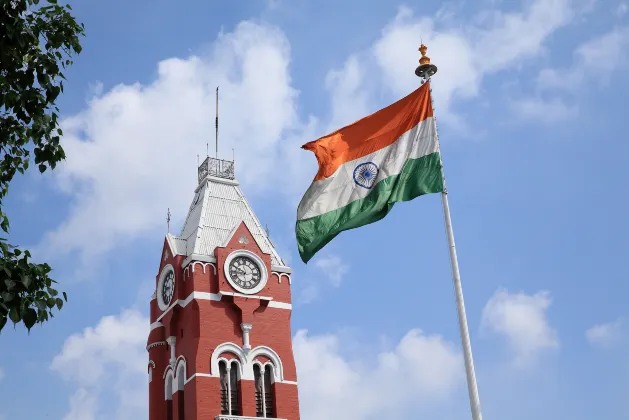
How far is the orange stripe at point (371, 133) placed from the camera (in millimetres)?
19922

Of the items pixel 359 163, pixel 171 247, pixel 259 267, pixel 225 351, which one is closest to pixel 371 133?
pixel 359 163

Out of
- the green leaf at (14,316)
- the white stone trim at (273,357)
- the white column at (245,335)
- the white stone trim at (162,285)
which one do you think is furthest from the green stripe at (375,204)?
the white stone trim at (162,285)

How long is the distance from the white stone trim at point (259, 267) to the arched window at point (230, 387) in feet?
12.1

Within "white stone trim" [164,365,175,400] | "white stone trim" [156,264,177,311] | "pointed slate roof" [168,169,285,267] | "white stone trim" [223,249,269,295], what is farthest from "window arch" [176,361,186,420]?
"pointed slate roof" [168,169,285,267]

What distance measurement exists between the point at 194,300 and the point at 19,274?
28406 millimetres

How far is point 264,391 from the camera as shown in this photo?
133 feet

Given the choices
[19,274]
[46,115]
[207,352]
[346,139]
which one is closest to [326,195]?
[346,139]

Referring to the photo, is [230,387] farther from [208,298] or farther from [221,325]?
[208,298]

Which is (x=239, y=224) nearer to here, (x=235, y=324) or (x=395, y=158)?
(x=235, y=324)

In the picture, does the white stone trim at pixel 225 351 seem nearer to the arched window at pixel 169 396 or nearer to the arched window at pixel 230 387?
the arched window at pixel 230 387

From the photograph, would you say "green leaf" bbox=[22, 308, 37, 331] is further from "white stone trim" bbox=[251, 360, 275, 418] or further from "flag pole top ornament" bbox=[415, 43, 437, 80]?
"white stone trim" bbox=[251, 360, 275, 418]

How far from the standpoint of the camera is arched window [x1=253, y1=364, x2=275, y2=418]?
132 feet

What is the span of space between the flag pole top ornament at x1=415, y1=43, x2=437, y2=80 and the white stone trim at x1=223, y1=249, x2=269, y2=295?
2374cm

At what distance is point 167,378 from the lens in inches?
1678
